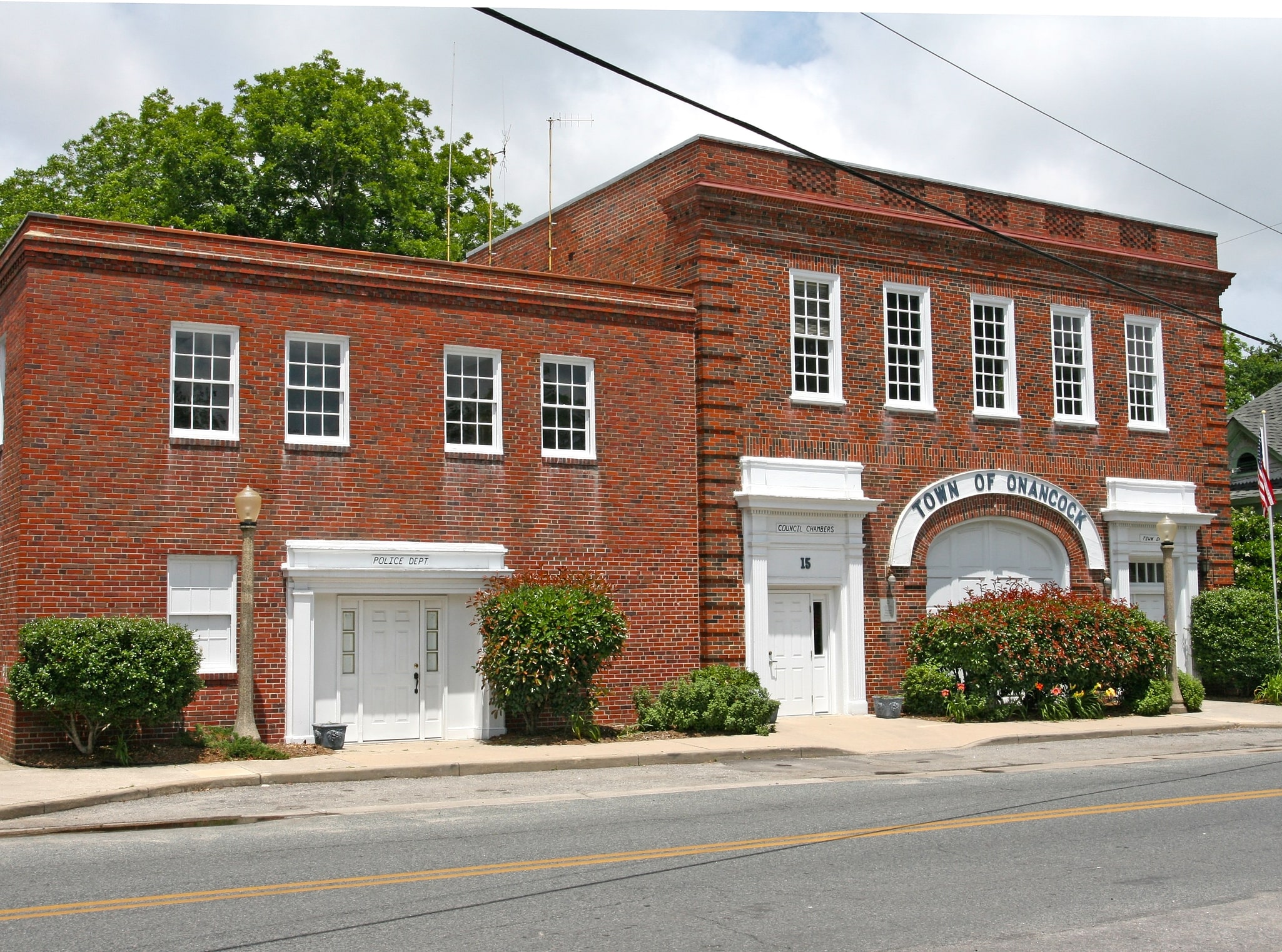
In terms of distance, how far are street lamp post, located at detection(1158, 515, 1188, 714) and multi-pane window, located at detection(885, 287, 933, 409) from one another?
4626 millimetres

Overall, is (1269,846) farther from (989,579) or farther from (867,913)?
(989,579)

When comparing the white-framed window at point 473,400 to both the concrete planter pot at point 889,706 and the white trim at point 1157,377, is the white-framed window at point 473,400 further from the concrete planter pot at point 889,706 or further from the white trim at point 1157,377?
the white trim at point 1157,377

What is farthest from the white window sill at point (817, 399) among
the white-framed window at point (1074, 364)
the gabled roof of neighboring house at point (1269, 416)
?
the gabled roof of neighboring house at point (1269, 416)

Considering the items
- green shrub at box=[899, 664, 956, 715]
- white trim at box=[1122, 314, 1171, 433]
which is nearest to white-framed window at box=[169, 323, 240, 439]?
green shrub at box=[899, 664, 956, 715]

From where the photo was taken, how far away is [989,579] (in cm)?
2442

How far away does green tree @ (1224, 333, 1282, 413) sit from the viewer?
5366cm

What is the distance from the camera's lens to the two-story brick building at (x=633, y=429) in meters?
17.7

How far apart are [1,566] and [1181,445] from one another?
21076 mm

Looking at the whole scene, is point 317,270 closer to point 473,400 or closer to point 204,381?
point 204,381

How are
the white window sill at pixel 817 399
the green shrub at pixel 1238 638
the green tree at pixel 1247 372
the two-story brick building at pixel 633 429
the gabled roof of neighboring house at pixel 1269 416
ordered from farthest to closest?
the green tree at pixel 1247 372, the gabled roof of neighboring house at pixel 1269 416, the green shrub at pixel 1238 638, the white window sill at pixel 817 399, the two-story brick building at pixel 633 429

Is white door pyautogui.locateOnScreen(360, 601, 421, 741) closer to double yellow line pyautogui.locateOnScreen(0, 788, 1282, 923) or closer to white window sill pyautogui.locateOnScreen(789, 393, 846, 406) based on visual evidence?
white window sill pyautogui.locateOnScreen(789, 393, 846, 406)

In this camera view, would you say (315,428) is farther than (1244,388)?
No

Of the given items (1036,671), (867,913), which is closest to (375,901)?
(867,913)

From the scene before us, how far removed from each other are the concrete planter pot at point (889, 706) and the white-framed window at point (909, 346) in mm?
5017
